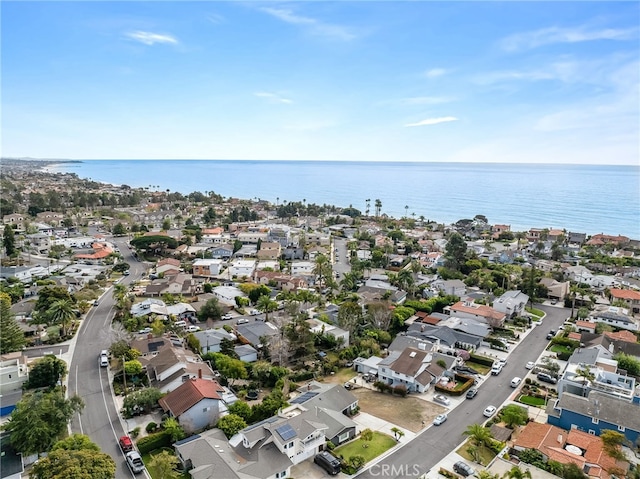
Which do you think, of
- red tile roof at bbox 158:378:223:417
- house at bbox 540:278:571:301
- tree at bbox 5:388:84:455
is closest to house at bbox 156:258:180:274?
red tile roof at bbox 158:378:223:417

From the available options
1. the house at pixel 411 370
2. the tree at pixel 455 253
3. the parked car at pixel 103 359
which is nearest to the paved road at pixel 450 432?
the house at pixel 411 370

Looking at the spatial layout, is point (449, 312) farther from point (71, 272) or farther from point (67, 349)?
point (71, 272)

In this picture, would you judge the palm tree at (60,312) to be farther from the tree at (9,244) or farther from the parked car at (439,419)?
the tree at (9,244)

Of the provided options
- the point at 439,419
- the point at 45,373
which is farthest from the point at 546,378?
the point at 45,373

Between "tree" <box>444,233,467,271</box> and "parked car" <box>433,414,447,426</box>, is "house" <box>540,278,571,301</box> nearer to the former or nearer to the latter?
"tree" <box>444,233,467,271</box>

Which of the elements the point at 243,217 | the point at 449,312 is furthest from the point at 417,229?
the point at 449,312
